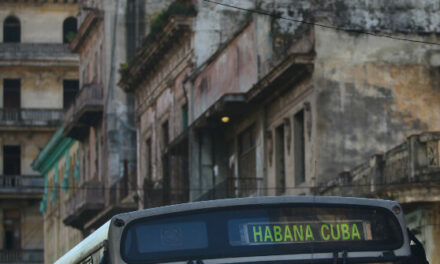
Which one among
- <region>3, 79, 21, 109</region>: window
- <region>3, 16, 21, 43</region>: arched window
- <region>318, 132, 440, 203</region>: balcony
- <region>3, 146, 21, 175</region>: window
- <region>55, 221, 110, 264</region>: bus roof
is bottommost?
<region>55, 221, 110, 264</region>: bus roof

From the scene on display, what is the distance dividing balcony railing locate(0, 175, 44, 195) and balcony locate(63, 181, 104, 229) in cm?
1448

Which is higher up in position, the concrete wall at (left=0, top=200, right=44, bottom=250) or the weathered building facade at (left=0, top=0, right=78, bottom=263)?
the weathered building facade at (left=0, top=0, right=78, bottom=263)

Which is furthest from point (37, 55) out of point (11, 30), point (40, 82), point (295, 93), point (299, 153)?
point (299, 153)

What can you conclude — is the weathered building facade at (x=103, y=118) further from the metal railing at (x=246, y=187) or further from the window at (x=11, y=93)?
the window at (x=11, y=93)

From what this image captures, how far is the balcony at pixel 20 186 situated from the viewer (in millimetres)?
65375

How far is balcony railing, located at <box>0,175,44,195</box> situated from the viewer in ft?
214

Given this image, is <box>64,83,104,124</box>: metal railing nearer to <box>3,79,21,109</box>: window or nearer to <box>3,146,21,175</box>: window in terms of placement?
<box>3,79,21,109</box>: window

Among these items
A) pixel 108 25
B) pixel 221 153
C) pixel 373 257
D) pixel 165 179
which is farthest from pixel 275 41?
pixel 373 257

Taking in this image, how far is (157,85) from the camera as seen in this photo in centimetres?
4066

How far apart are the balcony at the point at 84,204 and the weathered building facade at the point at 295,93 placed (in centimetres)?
972

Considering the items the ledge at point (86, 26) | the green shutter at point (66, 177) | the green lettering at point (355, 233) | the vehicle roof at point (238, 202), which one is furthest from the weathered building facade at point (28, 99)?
the green lettering at point (355, 233)

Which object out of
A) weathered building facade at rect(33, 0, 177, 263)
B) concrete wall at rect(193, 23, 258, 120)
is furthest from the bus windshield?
Answer: weathered building facade at rect(33, 0, 177, 263)

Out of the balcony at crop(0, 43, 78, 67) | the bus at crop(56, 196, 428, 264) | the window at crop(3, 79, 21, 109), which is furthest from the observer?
the window at crop(3, 79, 21, 109)

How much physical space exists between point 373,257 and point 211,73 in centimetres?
2380
